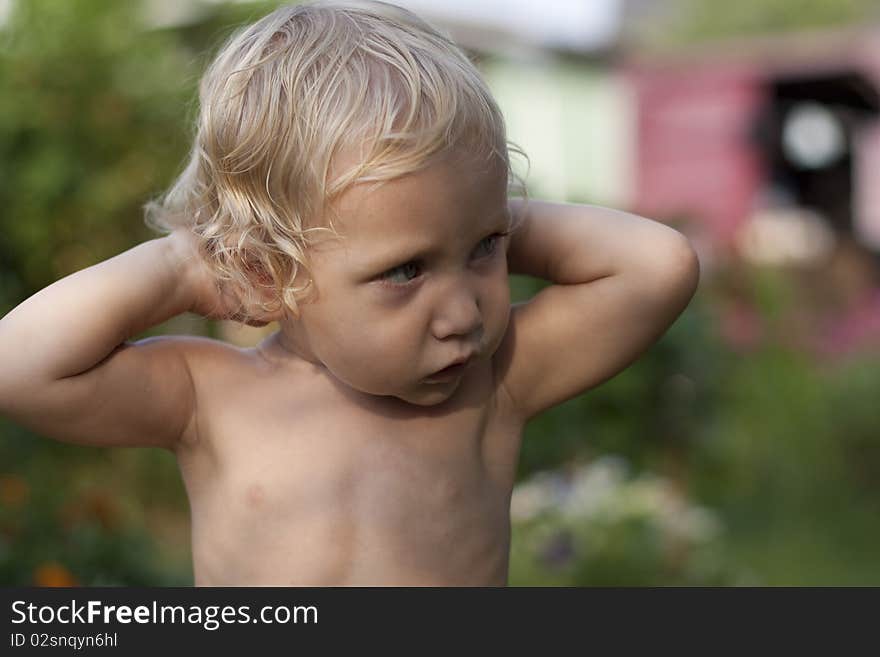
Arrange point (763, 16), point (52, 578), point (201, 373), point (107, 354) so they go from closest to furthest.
A: point (107, 354) → point (201, 373) → point (52, 578) → point (763, 16)

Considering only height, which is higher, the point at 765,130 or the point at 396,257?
the point at 765,130

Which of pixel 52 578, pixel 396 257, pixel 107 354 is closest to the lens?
pixel 396 257

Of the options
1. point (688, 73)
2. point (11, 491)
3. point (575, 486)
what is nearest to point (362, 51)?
point (11, 491)

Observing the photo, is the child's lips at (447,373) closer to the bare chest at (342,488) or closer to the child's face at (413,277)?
the child's face at (413,277)

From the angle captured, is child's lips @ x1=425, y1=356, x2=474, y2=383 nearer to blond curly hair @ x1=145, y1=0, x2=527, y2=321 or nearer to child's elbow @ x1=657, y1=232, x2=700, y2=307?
blond curly hair @ x1=145, y1=0, x2=527, y2=321

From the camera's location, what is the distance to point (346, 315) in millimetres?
1487

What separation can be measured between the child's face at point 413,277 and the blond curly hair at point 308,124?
0.03 m

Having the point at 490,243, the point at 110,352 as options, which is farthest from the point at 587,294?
the point at 110,352

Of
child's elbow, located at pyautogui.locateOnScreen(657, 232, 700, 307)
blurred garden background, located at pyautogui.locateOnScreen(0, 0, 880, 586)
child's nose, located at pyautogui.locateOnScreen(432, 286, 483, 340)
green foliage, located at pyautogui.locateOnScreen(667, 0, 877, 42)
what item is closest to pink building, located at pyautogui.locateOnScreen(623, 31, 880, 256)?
blurred garden background, located at pyautogui.locateOnScreen(0, 0, 880, 586)

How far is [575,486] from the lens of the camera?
4.67 meters

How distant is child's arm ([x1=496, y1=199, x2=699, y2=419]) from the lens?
5.65 ft

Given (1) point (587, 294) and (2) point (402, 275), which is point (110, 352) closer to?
(2) point (402, 275)

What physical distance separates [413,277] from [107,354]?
1.39 ft

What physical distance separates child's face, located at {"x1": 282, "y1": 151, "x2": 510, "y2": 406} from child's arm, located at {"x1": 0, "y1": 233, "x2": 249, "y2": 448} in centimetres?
22
